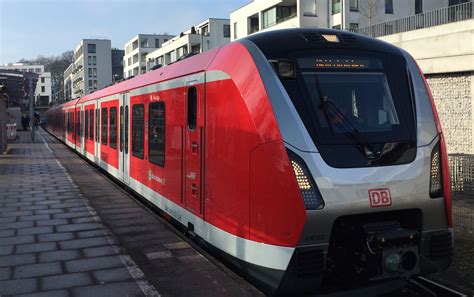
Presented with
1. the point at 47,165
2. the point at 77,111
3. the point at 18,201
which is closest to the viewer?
the point at 18,201

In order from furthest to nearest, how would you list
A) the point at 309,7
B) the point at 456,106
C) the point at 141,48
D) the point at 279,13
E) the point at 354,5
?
1. the point at 141,48
2. the point at 279,13
3. the point at 309,7
4. the point at 354,5
5. the point at 456,106

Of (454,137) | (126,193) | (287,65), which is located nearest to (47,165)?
(126,193)

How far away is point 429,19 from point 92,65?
10801cm

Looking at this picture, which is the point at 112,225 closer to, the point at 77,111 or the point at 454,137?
the point at 454,137

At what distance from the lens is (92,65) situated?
395 ft

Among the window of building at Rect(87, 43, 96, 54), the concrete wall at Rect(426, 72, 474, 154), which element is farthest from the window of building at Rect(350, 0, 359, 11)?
the window of building at Rect(87, 43, 96, 54)

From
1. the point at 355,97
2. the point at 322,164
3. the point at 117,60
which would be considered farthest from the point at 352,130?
the point at 117,60

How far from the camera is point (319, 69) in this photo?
4793mm

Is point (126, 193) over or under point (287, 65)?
under

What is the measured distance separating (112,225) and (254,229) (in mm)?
4108

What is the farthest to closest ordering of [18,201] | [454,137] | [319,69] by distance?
[454,137] → [18,201] → [319,69]

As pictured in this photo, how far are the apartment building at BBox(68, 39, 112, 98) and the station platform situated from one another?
10956 cm

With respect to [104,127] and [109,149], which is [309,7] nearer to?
[104,127]

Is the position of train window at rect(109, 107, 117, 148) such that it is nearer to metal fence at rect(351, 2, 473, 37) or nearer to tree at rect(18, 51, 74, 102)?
metal fence at rect(351, 2, 473, 37)
